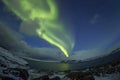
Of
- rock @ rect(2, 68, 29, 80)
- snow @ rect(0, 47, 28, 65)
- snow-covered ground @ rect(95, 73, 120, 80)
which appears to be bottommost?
snow-covered ground @ rect(95, 73, 120, 80)

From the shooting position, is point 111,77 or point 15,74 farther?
point 15,74

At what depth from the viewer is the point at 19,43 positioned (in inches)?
1027

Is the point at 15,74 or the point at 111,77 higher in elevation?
the point at 15,74

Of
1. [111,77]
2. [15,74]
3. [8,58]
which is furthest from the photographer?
[8,58]

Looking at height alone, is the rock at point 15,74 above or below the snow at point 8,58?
below

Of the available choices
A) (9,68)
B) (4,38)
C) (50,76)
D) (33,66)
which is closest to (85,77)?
(50,76)

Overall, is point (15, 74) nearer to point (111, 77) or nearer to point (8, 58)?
point (8, 58)

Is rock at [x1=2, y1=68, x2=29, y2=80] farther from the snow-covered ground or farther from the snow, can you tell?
the snow-covered ground

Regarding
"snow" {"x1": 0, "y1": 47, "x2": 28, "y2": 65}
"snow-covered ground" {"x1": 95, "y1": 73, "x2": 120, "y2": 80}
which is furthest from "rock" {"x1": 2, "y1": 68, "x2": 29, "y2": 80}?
"snow-covered ground" {"x1": 95, "y1": 73, "x2": 120, "y2": 80}

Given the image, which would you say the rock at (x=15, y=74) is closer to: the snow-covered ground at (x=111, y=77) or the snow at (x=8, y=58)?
the snow at (x=8, y=58)

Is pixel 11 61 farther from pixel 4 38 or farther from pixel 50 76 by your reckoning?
pixel 50 76

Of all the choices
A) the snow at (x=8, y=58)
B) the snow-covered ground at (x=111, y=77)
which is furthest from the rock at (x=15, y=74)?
the snow-covered ground at (x=111, y=77)

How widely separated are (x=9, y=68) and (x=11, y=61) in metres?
1.17

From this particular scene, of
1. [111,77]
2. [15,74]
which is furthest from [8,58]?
[111,77]
